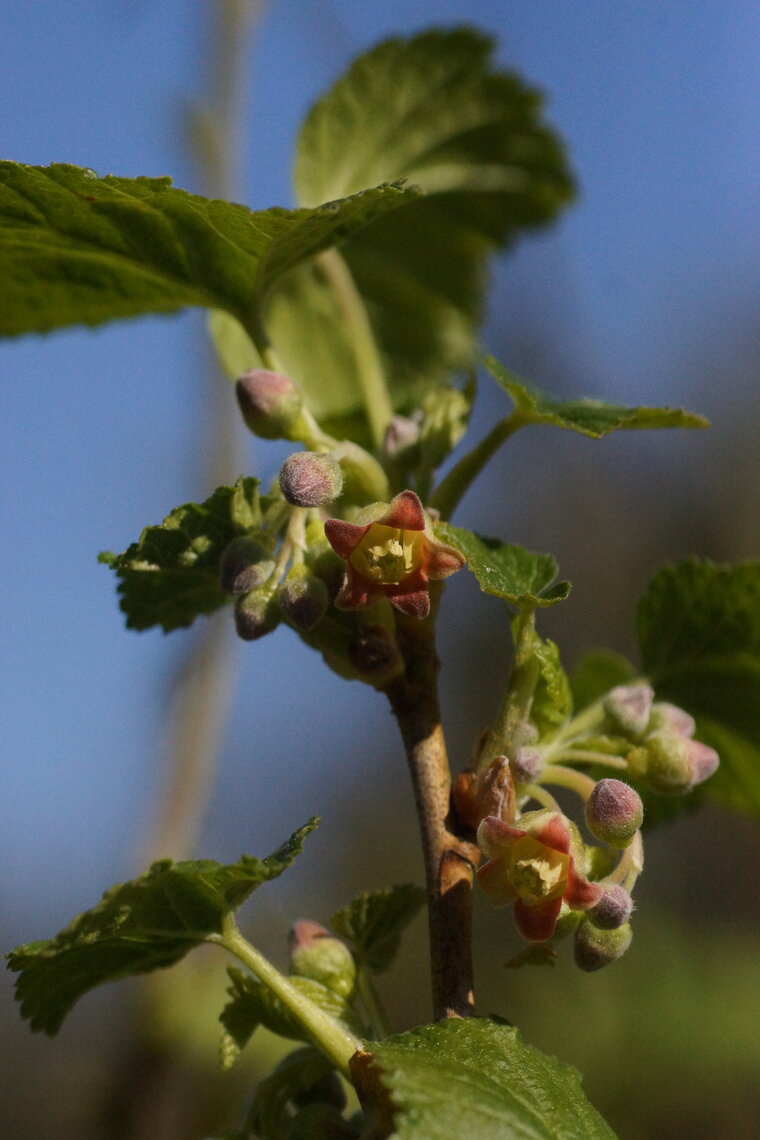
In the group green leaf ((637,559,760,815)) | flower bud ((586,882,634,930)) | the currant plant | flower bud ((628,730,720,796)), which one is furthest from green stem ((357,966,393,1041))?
green leaf ((637,559,760,815))

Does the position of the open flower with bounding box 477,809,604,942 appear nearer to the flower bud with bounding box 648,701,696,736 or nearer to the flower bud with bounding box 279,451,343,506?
the flower bud with bounding box 648,701,696,736

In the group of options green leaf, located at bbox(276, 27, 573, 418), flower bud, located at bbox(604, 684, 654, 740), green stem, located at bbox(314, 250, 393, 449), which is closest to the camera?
flower bud, located at bbox(604, 684, 654, 740)

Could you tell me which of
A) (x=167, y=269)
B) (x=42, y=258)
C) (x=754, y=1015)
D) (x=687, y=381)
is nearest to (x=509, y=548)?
(x=167, y=269)

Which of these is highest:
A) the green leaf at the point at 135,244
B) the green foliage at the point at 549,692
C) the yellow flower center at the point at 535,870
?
the green leaf at the point at 135,244

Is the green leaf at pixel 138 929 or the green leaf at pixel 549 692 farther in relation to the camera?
the green leaf at pixel 549 692

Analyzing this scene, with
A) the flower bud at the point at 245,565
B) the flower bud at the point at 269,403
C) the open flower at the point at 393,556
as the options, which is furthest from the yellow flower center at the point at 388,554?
the flower bud at the point at 269,403

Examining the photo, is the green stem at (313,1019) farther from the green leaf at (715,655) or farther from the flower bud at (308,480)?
the green leaf at (715,655)
